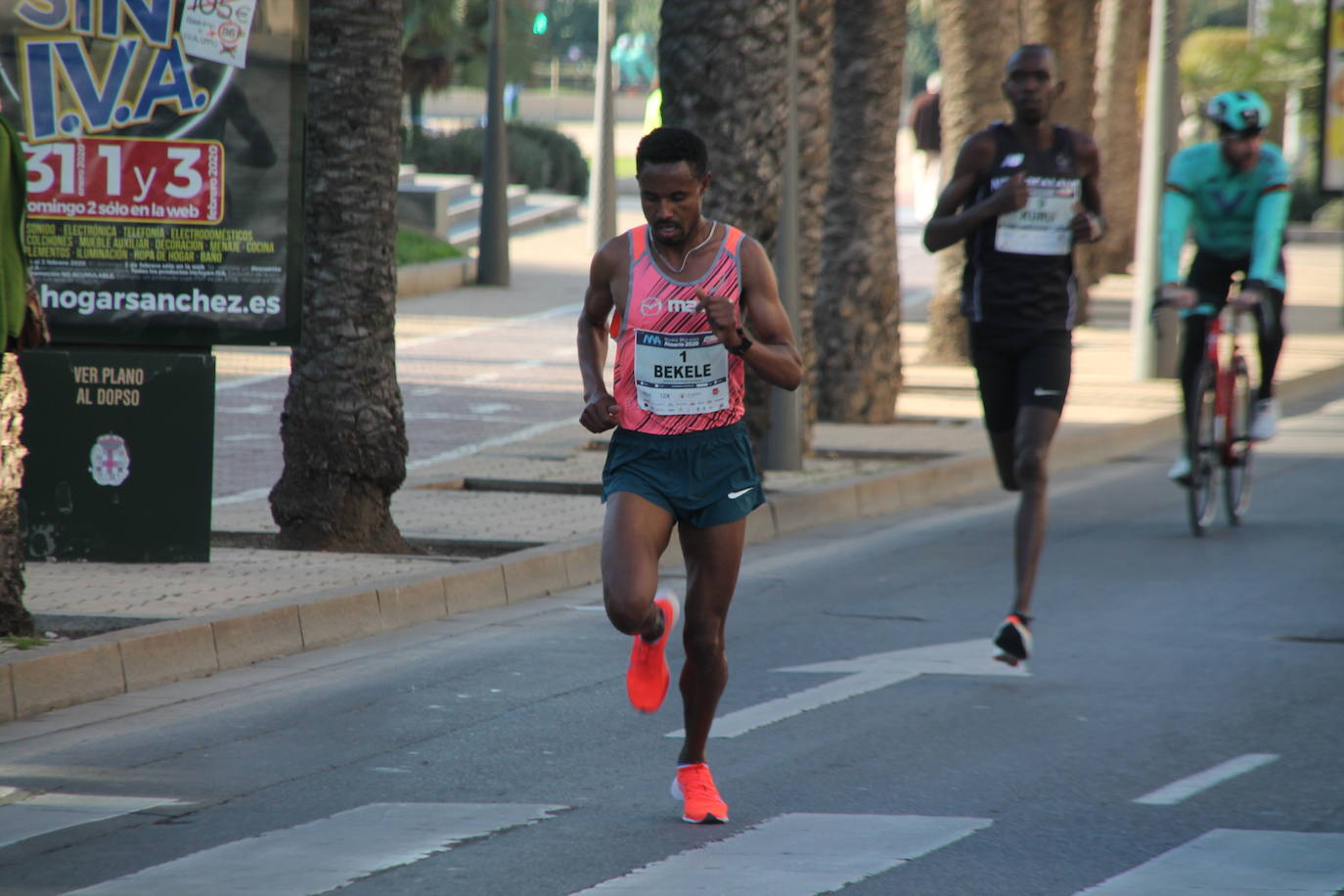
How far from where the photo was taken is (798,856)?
5.41 m

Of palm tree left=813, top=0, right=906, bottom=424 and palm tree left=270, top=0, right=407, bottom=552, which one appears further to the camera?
palm tree left=813, top=0, right=906, bottom=424

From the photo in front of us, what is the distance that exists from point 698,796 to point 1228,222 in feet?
21.3

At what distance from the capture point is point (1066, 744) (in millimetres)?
6777

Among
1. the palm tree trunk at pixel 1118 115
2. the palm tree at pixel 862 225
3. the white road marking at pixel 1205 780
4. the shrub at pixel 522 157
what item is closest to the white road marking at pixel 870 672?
the white road marking at pixel 1205 780

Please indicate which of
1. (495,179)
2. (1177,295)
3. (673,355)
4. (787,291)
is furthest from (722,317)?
(495,179)

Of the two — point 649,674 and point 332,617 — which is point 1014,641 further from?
point 332,617

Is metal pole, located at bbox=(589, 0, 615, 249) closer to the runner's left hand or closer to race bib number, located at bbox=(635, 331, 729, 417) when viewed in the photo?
race bib number, located at bbox=(635, 331, 729, 417)

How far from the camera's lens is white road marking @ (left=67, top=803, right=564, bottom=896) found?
5.09m

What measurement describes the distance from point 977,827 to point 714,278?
62.9 inches

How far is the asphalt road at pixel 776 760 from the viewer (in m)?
5.29

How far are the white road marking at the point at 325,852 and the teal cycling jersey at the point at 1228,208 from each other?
6051mm

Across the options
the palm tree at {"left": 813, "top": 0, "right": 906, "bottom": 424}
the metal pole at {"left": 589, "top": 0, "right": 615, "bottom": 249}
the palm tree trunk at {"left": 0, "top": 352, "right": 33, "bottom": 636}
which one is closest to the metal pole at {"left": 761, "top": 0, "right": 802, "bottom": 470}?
the palm tree at {"left": 813, "top": 0, "right": 906, "bottom": 424}

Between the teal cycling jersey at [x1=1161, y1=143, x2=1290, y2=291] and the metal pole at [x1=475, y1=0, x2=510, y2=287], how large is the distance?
14797mm

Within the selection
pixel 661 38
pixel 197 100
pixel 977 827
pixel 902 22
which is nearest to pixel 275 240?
pixel 197 100
